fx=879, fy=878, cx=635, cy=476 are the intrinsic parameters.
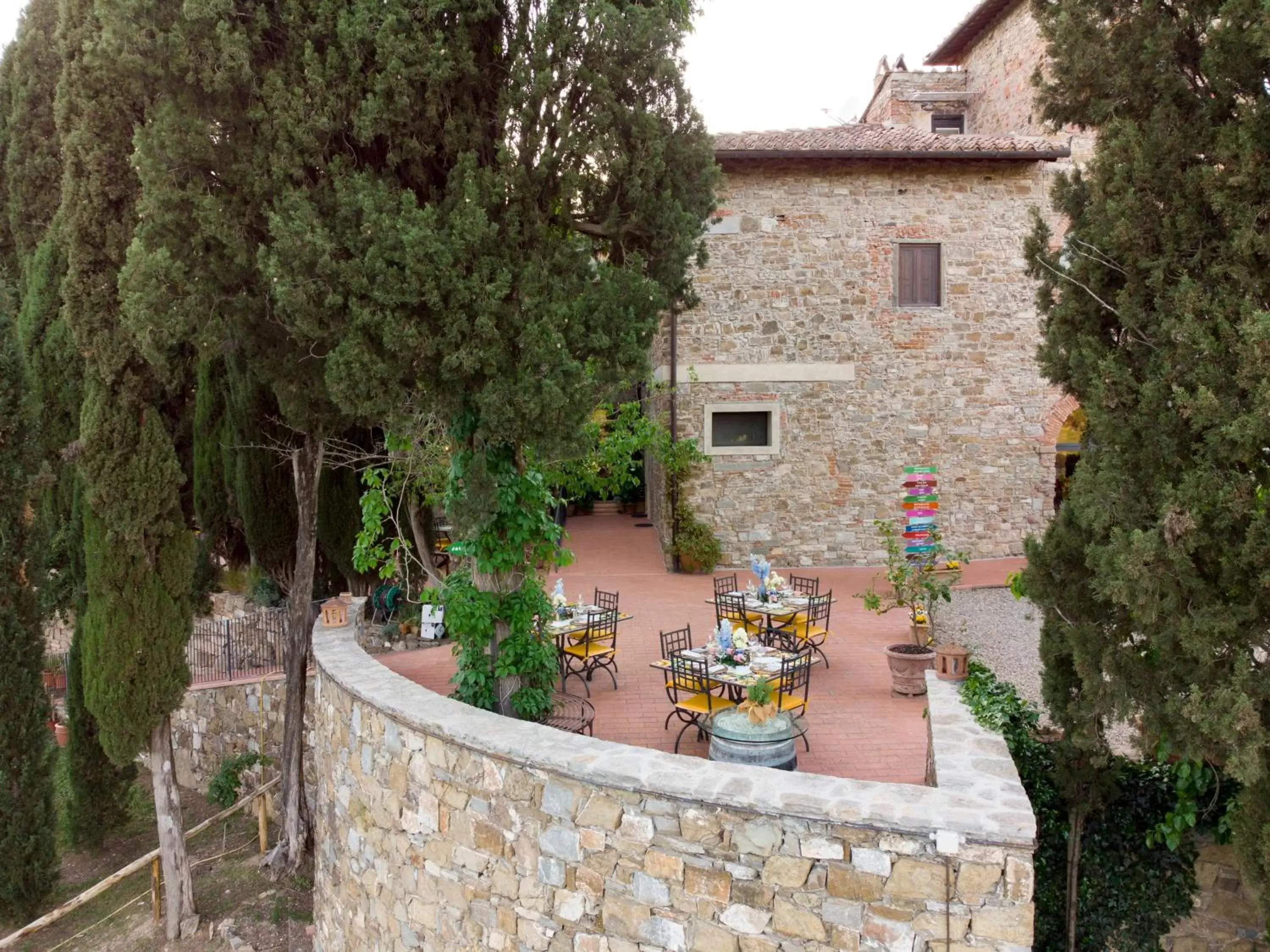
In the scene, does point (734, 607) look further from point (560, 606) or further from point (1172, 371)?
point (1172, 371)

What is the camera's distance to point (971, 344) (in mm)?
14008

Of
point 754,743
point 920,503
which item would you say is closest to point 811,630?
point 754,743

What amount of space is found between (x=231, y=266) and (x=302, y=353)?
1.06 metres

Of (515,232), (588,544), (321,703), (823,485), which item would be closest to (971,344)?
(823,485)

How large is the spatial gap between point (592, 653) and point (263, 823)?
5.01 metres

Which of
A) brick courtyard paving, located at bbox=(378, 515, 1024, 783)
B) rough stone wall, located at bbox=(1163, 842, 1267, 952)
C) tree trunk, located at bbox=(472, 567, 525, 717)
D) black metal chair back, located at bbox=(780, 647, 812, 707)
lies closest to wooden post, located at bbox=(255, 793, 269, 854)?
brick courtyard paving, located at bbox=(378, 515, 1024, 783)

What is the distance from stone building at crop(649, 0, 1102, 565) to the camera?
44.9 ft

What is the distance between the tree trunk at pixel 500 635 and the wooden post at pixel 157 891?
5309 mm

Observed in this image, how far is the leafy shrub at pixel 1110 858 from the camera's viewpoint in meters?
5.34

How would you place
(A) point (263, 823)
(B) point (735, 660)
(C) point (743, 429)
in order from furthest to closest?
(C) point (743, 429) → (A) point (263, 823) → (B) point (735, 660)

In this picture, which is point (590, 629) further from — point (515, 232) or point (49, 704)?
point (49, 704)

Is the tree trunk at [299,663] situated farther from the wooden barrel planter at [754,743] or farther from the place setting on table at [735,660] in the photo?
the wooden barrel planter at [754,743]

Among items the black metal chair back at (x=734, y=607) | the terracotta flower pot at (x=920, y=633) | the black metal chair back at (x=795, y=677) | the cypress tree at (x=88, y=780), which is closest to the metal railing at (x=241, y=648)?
the cypress tree at (x=88, y=780)

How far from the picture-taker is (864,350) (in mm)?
13906
